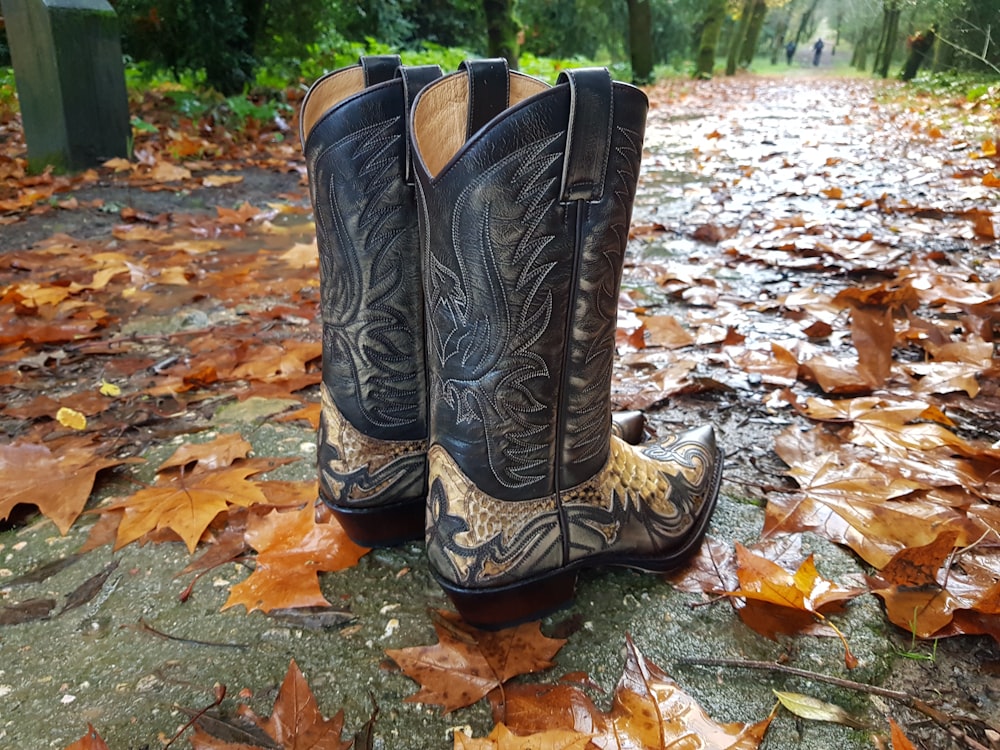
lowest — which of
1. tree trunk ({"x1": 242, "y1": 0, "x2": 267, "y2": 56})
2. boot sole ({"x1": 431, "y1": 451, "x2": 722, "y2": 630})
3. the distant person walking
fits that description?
boot sole ({"x1": 431, "y1": 451, "x2": 722, "y2": 630})

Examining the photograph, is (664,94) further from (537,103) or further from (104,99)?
(537,103)

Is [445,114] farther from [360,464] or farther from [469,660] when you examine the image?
[469,660]

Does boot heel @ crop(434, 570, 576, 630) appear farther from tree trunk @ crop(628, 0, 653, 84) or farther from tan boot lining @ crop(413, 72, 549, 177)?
tree trunk @ crop(628, 0, 653, 84)

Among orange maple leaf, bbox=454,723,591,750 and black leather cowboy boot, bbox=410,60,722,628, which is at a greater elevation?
black leather cowboy boot, bbox=410,60,722,628

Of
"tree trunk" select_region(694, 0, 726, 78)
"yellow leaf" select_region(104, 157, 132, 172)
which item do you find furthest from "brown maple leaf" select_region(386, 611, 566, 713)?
"tree trunk" select_region(694, 0, 726, 78)

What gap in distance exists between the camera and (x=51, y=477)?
50.9 inches

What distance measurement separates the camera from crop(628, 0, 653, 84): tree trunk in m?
11.7

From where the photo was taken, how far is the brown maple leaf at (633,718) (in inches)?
30.6

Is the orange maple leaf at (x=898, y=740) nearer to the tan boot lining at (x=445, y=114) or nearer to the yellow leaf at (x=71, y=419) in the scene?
the tan boot lining at (x=445, y=114)

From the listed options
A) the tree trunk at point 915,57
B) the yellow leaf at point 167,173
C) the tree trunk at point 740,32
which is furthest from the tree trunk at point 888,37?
the yellow leaf at point 167,173

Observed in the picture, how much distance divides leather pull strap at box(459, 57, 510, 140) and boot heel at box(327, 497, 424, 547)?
594mm

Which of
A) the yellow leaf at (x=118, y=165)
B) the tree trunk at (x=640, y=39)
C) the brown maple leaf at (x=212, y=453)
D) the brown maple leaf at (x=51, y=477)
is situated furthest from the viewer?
the tree trunk at (x=640, y=39)

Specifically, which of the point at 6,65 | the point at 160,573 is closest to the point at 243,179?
the point at 160,573

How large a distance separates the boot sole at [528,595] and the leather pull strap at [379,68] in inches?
29.1
